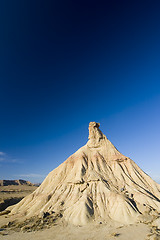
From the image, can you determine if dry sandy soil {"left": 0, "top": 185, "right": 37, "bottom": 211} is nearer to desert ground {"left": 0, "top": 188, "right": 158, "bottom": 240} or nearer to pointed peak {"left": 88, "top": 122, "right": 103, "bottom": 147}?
desert ground {"left": 0, "top": 188, "right": 158, "bottom": 240}

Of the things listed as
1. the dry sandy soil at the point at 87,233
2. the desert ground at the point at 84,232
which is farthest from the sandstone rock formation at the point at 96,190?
the dry sandy soil at the point at 87,233

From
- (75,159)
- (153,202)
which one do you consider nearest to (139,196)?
(153,202)

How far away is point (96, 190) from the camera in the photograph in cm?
3453

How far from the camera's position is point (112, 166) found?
42625 mm

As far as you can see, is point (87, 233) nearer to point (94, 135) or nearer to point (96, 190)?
point (96, 190)

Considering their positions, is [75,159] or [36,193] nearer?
[36,193]

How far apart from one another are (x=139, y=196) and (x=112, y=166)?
1198cm

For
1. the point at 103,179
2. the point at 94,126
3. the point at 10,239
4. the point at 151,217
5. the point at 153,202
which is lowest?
the point at 10,239

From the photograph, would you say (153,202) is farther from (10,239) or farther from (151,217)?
(10,239)

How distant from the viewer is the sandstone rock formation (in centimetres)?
2820

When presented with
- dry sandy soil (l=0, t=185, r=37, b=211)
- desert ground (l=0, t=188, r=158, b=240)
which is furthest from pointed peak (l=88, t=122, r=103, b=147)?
dry sandy soil (l=0, t=185, r=37, b=211)

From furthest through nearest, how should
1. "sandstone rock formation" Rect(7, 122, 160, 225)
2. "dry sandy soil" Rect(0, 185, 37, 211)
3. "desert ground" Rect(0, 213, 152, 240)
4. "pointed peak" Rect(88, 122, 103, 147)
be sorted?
"pointed peak" Rect(88, 122, 103, 147) < "dry sandy soil" Rect(0, 185, 37, 211) < "sandstone rock formation" Rect(7, 122, 160, 225) < "desert ground" Rect(0, 213, 152, 240)

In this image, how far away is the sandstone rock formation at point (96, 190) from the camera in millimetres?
28203

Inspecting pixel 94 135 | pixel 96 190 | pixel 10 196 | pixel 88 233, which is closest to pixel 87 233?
pixel 88 233
